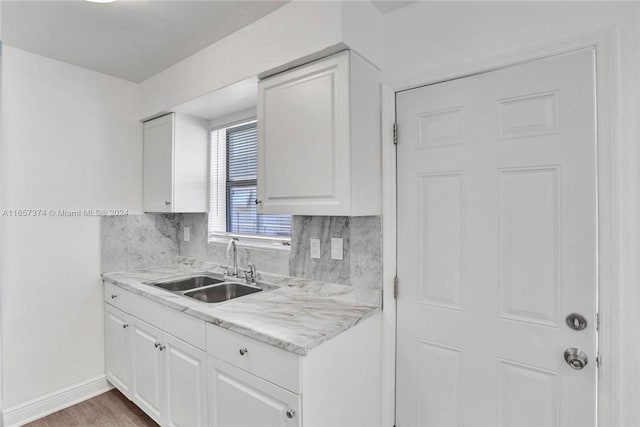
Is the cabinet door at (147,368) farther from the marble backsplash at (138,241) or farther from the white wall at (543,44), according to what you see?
the white wall at (543,44)

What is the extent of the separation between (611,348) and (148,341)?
2.35m

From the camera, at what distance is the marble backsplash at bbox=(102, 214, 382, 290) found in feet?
6.16

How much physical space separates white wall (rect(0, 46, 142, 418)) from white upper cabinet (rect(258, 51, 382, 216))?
154cm

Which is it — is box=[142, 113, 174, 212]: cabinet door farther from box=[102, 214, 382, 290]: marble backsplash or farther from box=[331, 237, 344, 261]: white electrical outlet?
box=[331, 237, 344, 261]: white electrical outlet

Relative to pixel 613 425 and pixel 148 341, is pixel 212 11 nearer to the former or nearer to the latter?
pixel 148 341

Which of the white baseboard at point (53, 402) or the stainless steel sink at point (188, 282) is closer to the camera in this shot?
the white baseboard at point (53, 402)

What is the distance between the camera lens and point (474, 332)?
1.55m

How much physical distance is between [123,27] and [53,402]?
256cm

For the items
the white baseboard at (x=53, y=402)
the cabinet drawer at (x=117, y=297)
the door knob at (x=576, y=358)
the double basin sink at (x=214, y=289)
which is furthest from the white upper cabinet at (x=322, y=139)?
the white baseboard at (x=53, y=402)

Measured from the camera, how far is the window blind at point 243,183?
2684mm

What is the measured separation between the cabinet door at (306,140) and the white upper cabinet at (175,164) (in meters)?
1.04

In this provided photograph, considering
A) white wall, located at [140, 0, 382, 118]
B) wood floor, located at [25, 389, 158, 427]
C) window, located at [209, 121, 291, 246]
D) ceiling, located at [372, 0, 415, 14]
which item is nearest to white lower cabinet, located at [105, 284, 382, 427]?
wood floor, located at [25, 389, 158, 427]

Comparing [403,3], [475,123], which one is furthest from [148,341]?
[403,3]

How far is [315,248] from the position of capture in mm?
2119
